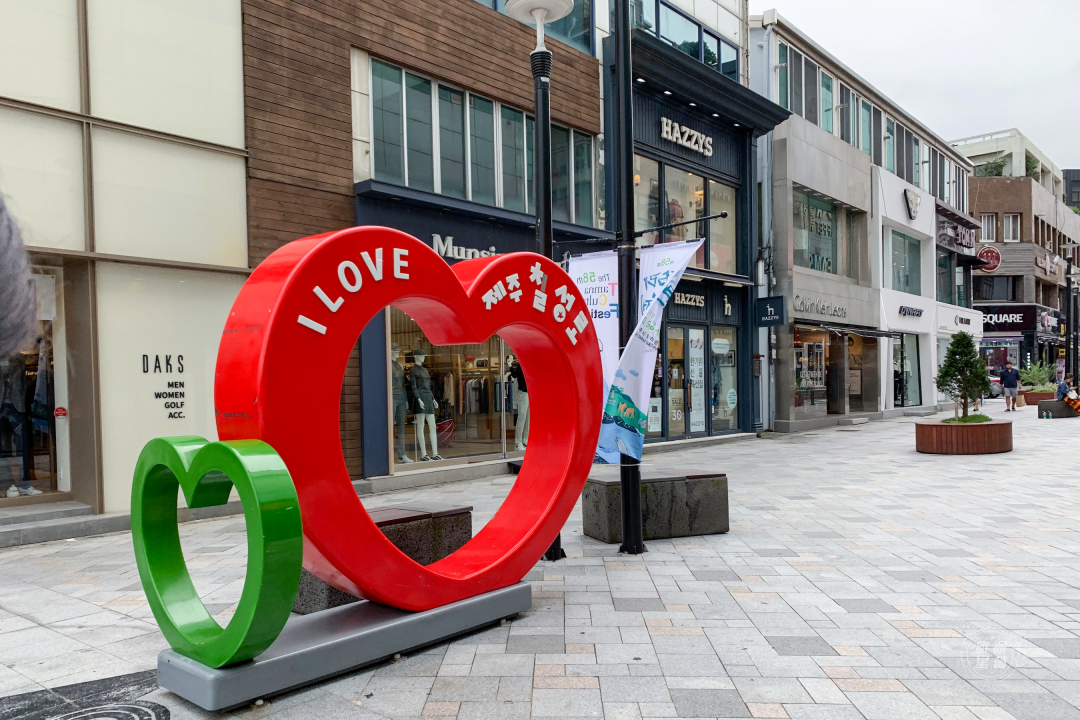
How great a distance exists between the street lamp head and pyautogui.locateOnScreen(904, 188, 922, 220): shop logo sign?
24.6m

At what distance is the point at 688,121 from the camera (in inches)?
713

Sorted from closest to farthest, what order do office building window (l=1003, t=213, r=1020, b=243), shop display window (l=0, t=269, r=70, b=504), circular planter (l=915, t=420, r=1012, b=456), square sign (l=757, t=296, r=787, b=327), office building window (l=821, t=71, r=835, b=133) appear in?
1. shop display window (l=0, t=269, r=70, b=504)
2. circular planter (l=915, t=420, r=1012, b=456)
3. square sign (l=757, t=296, r=787, b=327)
4. office building window (l=821, t=71, r=835, b=133)
5. office building window (l=1003, t=213, r=1020, b=243)

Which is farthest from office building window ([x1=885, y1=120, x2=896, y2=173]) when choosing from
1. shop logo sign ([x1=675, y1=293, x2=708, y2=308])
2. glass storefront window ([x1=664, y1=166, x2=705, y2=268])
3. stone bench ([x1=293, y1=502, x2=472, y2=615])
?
stone bench ([x1=293, y1=502, x2=472, y2=615])

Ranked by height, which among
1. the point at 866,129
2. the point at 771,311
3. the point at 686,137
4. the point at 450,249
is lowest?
the point at 771,311

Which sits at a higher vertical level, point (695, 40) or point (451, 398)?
point (695, 40)

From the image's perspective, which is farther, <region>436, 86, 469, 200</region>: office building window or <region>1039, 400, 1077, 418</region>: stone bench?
<region>1039, 400, 1077, 418</region>: stone bench

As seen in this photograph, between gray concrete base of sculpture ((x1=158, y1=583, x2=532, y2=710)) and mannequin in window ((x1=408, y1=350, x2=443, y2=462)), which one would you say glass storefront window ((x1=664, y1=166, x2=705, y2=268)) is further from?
gray concrete base of sculpture ((x1=158, y1=583, x2=532, y2=710))

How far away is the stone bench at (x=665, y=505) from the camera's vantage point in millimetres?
7637

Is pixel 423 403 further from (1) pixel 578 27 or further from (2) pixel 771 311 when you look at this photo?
(2) pixel 771 311

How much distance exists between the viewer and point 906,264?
29125mm

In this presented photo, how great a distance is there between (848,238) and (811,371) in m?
5.65

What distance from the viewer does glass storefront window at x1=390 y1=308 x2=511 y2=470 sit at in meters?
11.9

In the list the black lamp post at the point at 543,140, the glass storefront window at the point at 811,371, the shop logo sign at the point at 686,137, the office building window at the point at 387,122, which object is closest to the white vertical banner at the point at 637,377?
the black lamp post at the point at 543,140

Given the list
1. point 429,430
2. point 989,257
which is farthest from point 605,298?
point 989,257
